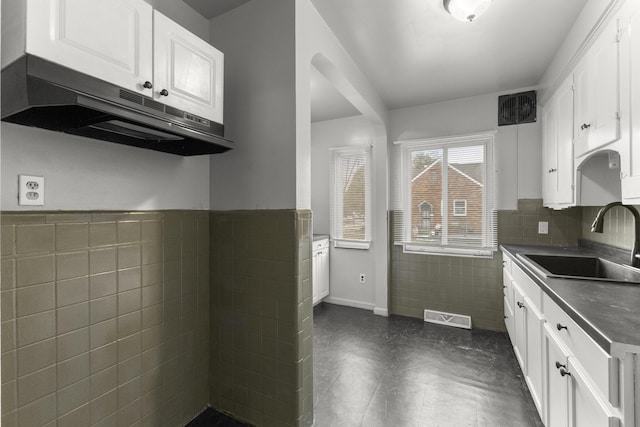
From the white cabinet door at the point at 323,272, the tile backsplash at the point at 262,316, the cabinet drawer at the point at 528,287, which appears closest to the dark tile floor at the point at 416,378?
the tile backsplash at the point at 262,316

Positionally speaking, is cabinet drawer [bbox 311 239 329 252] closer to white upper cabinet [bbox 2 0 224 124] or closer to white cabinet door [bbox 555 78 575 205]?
white upper cabinet [bbox 2 0 224 124]

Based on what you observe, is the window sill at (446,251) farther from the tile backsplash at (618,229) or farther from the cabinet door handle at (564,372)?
the cabinet door handle at (564,372)

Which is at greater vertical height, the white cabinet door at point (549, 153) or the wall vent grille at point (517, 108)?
the wall vent grille at point (517, 108)

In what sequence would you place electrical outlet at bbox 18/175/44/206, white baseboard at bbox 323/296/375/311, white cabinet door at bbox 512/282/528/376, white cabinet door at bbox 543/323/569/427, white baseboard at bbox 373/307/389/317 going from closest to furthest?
electrical outlet at bbox 18/175/44/206 → white cabinet door at bbox 543/323/569/427 → white cabinet door at bbox 512/282/528/376 → white baseboard at bbox 373/307/389/317 → white baseboard at bbox 323/296/375/311

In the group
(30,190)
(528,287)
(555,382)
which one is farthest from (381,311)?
(30,190)

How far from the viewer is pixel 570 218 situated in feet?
9.19

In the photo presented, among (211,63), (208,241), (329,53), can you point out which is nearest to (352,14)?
(329,53)

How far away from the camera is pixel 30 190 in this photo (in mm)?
1117

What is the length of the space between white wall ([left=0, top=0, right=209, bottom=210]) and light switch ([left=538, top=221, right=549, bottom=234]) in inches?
126

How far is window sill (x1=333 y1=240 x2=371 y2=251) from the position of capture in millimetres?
→ 3812

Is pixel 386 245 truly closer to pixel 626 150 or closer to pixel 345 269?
pixel 345 269

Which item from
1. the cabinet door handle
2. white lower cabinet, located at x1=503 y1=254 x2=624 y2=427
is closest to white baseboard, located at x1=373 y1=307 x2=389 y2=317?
white lower cabinet, located at x1=503 y1=254 x2=624 y2=427

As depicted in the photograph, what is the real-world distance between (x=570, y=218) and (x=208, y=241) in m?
3.33

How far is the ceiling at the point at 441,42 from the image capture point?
5.92ft
